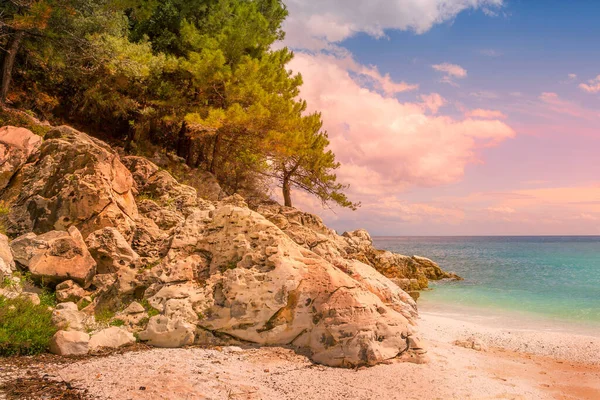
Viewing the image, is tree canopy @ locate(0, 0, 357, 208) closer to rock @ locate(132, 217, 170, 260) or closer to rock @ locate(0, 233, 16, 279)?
rock @ locate(132, 217, 170, 260)

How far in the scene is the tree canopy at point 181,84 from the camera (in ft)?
60.1

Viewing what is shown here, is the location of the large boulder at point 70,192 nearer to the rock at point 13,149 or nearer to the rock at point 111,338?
the rock at point 13,149

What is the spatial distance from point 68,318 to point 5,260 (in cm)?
220

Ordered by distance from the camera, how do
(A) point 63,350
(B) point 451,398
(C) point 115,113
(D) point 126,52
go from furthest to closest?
(C) point 115,113
(D) point 126,52
(A) point 63,350
(B) point 451,398

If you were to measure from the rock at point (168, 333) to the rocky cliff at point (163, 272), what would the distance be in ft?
0.06

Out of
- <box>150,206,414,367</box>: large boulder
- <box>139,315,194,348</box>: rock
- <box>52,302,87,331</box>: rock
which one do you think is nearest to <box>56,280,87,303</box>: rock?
<box>52,302,87,331</box>: rock

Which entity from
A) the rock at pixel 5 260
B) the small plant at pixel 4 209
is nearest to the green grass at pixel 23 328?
the rock at pixel 5 260

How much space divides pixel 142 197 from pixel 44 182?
272 cm

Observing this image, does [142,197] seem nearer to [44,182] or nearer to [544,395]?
[44,182]

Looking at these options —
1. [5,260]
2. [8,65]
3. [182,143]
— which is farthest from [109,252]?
[182,143]

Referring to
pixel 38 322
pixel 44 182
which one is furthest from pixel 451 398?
pixel 44 182

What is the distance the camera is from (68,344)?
6547mm

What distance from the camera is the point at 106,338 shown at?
7.09 metres

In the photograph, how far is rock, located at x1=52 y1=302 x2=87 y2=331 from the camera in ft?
23.5
